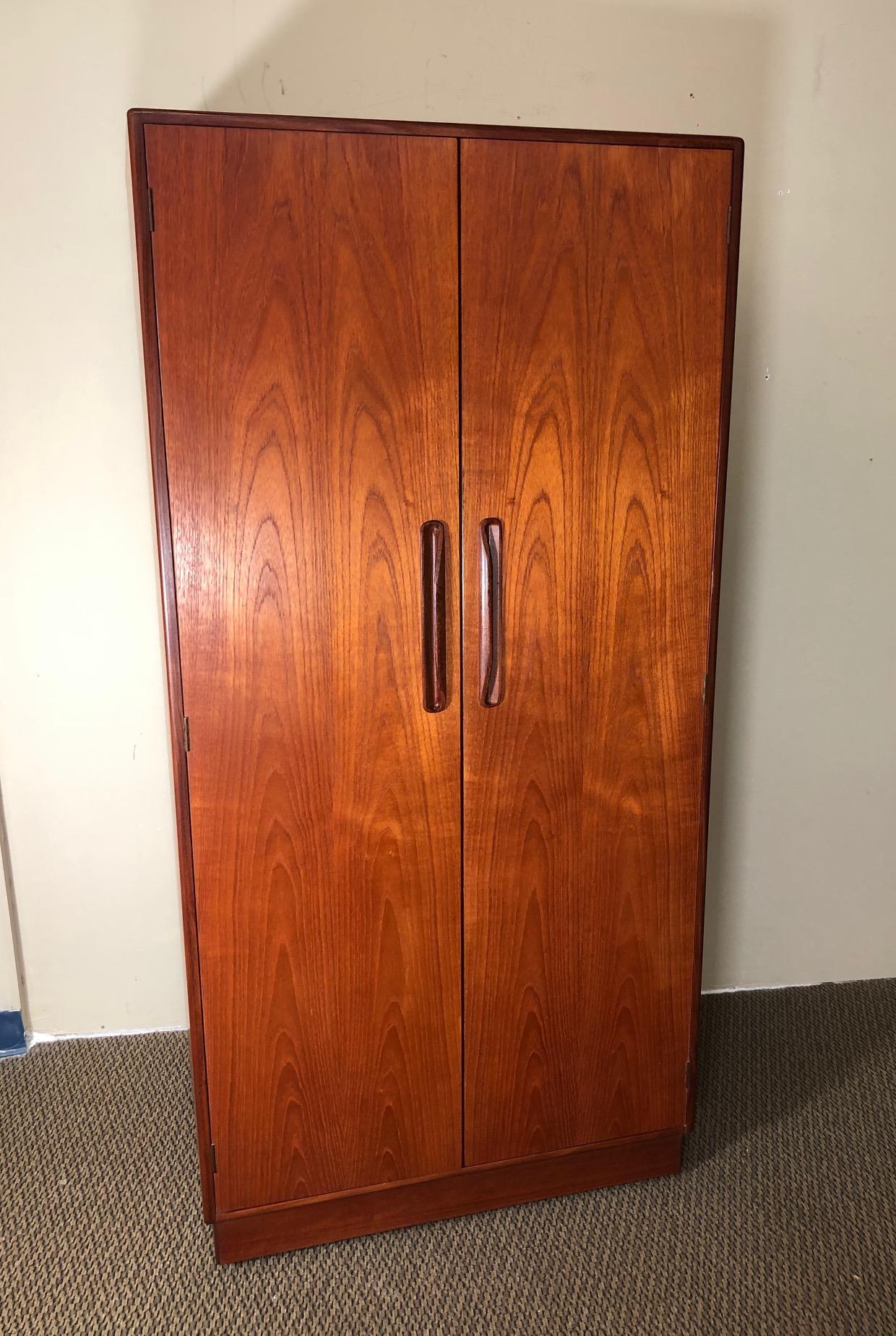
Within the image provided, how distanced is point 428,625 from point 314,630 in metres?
0.18

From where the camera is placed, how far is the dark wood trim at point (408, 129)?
1270 millimetres

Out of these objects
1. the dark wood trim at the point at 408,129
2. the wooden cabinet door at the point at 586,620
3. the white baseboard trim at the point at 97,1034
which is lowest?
the white baseboard trim at the point at 97,1034

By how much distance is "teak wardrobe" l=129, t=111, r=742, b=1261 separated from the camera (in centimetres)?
135

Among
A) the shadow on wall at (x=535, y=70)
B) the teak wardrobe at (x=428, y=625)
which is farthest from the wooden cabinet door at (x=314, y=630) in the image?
the shadow on wall at (x=535, y=70)

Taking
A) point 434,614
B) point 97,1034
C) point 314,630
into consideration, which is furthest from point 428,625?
point 97,1034

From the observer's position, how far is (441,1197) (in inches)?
67.9

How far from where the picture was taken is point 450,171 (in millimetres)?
1354

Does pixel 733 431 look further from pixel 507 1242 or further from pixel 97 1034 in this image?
pixel 97 1034

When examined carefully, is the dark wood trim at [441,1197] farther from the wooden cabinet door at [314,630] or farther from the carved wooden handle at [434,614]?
the carved wooden handle at [434,614]

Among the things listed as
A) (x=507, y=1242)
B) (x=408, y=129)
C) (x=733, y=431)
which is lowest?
(x=507, y=1242)

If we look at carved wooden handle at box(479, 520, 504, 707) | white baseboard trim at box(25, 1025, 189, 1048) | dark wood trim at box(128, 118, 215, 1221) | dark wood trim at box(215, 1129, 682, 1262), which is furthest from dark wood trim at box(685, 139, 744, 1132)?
white baseboard trim at box(25, 1025, 189, 1048)

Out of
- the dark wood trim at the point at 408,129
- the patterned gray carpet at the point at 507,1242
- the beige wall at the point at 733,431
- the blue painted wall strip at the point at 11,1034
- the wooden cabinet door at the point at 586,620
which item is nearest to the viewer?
the dark wood trim at the point at 408,129

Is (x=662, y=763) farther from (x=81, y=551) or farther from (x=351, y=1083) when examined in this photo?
(x=81, y=551)

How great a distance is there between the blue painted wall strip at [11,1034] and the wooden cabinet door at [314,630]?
87 cm
